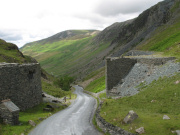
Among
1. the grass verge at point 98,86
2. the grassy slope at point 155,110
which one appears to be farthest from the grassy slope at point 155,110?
the grass verge at point 98,86

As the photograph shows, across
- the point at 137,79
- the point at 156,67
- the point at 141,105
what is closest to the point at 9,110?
the point at 141,105

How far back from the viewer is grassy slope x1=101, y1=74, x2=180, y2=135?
55.3 ft

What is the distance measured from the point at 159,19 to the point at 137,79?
10482cm

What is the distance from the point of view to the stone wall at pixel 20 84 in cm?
3014

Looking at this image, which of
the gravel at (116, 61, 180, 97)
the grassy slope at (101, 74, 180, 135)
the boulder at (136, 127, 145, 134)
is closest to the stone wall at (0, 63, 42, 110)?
the grassy slope at (101, 74, 180, 135)

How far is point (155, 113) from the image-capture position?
69.0ft

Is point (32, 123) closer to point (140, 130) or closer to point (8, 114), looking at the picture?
point (8, 114)

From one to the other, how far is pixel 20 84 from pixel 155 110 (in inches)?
964

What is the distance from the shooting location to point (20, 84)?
3400 centimetres

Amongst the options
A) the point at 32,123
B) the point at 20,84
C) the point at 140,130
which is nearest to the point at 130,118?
the point at 140,130

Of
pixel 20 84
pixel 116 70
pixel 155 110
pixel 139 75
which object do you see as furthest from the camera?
pixel 116 70

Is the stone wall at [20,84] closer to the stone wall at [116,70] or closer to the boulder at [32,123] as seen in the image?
the boulder at [32,123]

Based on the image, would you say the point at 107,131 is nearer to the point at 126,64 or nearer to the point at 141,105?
the point at 141,105

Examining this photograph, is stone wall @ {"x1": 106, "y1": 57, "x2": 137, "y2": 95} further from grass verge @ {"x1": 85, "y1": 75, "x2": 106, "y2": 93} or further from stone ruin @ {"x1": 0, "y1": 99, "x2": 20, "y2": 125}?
grass verge @ {"x1": 85, "y1": 75, "x2": 106, "y2": 93}
